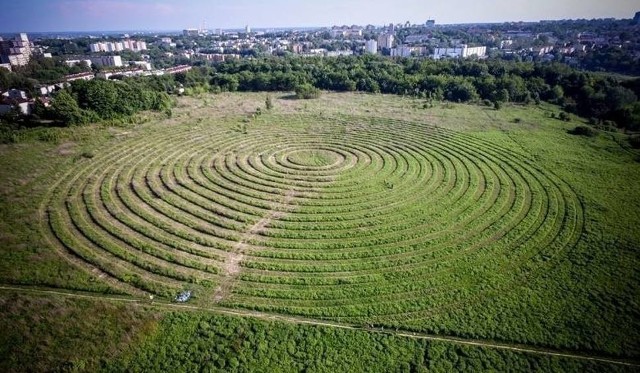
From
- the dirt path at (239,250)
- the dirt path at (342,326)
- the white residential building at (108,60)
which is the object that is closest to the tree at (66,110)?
the dirt path at (342,326)

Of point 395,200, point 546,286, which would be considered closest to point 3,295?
point 395,200

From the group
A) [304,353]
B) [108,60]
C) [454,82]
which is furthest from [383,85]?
[108,60]

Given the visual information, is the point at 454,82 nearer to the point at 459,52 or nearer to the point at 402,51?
the point at 459,52

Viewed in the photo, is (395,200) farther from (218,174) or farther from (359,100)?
(359,100)

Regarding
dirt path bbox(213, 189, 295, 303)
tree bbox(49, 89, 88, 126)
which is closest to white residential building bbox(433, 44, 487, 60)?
tree bbox(49, 89, 88, 126)

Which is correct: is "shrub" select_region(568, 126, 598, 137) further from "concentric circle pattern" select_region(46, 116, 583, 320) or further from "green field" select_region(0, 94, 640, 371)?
"concentric circle pattern" select_region(46, 116, 583, 320)

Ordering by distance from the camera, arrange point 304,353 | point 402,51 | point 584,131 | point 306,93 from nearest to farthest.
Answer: point 304,353, point 584,131, point 306,93, point 402,51
